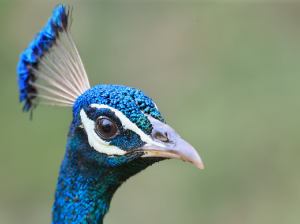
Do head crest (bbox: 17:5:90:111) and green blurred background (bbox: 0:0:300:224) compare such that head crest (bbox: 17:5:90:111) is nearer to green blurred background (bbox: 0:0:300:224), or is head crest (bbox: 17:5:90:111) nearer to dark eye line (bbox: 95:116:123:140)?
dark eye line (bbox: 95:116:123:140)

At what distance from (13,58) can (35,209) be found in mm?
1388

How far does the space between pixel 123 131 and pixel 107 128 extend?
5 centimetres

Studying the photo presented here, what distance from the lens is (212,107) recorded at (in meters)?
3.04

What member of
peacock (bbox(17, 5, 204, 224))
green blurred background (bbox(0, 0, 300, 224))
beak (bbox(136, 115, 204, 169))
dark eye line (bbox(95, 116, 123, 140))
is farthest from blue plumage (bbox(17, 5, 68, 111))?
green blurred background (bbox(0, 0, 300, 224))

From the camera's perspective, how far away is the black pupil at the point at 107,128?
100 centimetres

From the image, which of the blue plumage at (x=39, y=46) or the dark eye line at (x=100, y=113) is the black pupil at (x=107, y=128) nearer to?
the dark eye line at (x=100, y=113)

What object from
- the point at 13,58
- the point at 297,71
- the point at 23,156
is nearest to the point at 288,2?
the point at 297,71

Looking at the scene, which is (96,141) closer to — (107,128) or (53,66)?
(107,128)

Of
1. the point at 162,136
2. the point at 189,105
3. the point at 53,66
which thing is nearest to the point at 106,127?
the point at 162,136

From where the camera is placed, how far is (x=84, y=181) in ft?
3.61

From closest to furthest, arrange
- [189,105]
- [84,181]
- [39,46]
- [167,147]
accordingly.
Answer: [167,147] → [84,181] → [39,46] → [189,105]

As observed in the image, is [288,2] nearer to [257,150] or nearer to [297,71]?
[297,71]

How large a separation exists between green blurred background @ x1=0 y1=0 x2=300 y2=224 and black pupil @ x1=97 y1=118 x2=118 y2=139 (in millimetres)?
1787

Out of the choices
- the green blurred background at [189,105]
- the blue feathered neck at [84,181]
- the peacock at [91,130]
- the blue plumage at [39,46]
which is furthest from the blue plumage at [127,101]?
the green blurred background at [189,105]
